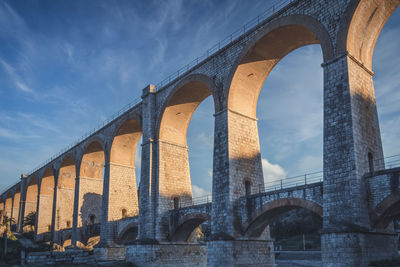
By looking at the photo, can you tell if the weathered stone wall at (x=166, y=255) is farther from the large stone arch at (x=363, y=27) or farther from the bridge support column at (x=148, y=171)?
the large stone arch at (x=363, y=27)

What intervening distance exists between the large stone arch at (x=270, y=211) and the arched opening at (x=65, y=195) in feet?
99.3

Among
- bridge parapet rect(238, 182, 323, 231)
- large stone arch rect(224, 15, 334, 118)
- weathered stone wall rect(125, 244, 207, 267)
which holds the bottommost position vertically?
weathered stone wall rect(125, 244, 207, 267)

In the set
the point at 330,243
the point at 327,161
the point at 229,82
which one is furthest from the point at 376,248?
the point at 229,82

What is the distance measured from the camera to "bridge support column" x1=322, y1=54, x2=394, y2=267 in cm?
1460

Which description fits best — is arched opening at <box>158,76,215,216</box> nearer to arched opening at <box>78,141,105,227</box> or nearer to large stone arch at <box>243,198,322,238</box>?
large stone arch at <box>243,198,322,238</box>

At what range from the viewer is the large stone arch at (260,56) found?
21.0 m

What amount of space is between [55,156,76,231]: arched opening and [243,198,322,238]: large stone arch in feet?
99.3

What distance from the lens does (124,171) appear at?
36.6 metres

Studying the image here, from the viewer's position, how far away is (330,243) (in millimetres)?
14984

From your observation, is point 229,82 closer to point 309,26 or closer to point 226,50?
point 226,50

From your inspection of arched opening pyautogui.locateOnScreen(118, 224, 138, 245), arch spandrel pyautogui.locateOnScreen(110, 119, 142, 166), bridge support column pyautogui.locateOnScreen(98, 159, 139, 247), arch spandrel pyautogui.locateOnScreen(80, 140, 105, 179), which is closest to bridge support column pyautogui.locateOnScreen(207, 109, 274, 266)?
arched opening pyautogui.locateOnScreen(118, 224, 138, 245)

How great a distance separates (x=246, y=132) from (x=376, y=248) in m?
10.8

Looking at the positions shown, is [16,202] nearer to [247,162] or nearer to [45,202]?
[45,202]

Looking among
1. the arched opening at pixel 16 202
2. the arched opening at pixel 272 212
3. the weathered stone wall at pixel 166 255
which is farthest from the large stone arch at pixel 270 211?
the arched opening at pixel 16 202
